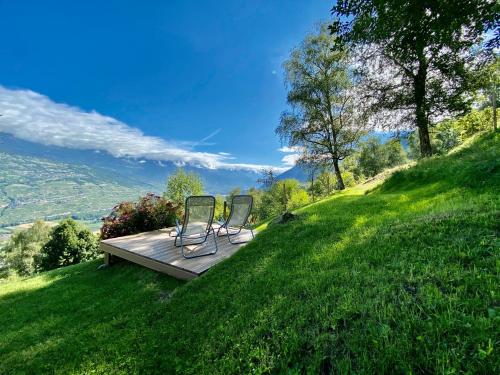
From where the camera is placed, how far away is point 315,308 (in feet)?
7.57

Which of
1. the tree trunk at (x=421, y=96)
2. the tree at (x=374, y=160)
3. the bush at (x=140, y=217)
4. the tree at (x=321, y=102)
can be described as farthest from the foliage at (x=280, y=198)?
the bush at (x=140, y=217)

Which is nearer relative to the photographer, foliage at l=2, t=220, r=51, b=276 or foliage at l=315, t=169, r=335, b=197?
foliage at l=2, t=220, r=51, b=276

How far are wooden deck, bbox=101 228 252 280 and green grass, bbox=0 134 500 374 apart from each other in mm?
346

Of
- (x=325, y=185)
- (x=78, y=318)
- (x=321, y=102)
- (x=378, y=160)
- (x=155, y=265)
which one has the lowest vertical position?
(x=78, y=318)

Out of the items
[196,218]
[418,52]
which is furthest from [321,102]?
[196,218]

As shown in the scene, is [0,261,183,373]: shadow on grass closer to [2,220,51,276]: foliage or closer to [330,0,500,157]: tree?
[330,0,500,157]: tree

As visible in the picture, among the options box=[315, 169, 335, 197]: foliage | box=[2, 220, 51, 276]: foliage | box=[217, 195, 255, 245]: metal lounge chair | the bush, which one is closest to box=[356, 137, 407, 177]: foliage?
box=[315, 169, 335, 197]: foliage

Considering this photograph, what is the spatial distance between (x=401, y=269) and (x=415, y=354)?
3.72ft

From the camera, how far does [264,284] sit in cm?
319

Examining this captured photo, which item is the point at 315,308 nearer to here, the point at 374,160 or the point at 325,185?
the point at 325,185

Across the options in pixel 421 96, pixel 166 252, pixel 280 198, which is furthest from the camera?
pixel 280 198

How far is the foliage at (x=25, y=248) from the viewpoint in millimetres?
34562

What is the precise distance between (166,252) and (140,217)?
12.9 feet

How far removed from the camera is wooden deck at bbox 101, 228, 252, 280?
16.1 feet
